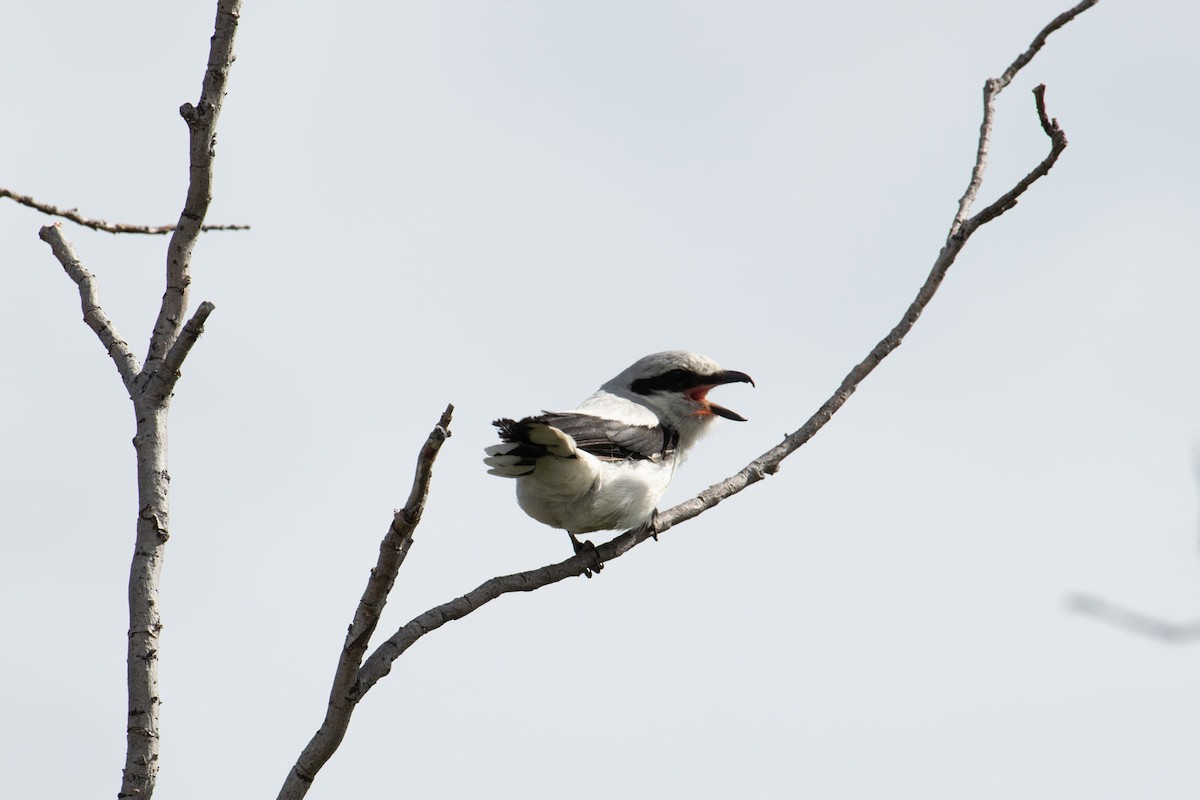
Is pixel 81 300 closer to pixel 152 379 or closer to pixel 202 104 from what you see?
pixel 152 379

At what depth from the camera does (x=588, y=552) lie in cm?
714

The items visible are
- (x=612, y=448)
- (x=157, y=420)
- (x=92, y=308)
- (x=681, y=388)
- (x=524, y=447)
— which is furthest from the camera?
(x=681, y=388)

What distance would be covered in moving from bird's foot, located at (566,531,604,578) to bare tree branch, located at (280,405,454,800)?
2453 mm

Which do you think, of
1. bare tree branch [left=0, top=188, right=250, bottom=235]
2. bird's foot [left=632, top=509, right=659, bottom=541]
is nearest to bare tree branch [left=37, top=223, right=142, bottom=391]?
bare tree branch [left=0, top=188, right=250, bottom=235]

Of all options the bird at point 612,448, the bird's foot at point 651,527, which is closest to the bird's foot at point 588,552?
the bird at point 612,448

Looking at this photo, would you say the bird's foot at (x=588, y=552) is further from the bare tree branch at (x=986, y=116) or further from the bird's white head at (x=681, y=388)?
the bare tree branch at (x=986, y=116)

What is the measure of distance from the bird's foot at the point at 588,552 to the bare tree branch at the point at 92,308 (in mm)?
2835

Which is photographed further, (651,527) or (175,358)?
(651,527)

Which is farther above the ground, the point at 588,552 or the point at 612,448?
the point at 612,448

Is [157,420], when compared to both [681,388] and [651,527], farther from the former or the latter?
[681,388]

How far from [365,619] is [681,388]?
439cm

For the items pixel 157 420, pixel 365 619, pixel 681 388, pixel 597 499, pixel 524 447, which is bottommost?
pixel 365 619

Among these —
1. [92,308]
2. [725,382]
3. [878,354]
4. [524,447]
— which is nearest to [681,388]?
[725,382]

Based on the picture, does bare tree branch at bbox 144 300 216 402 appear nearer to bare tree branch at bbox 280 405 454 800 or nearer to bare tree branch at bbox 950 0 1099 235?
bare tree branch at bbox 280 405 454 800
